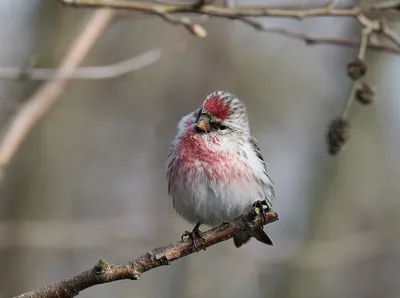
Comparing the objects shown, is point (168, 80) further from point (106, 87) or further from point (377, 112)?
point (377, 112)

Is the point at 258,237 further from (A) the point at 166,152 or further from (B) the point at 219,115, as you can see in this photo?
(A) the point at 166,152

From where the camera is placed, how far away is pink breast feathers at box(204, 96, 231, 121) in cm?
384

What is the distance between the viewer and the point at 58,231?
21.5ft

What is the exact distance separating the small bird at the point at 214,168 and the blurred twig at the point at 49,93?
2.86ft

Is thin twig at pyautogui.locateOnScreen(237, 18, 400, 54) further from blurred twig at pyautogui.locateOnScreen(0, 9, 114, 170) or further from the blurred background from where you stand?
the blurred background

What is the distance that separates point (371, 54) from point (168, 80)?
3.55m

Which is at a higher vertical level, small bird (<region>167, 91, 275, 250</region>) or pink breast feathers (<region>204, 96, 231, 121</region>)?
pink breast feathers (<region>204, 96, 231, 121</region>)

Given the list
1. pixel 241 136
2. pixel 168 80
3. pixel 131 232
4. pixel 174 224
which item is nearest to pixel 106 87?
pixel 168 80

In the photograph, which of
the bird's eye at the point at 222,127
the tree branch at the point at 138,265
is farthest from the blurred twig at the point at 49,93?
the tree branch at the point at 138,265

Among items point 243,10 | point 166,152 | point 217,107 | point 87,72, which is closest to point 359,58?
point 243,10

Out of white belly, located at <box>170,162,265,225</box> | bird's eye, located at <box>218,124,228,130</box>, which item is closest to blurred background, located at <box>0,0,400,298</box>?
white belly, located at <box>170,162,265,225</box>

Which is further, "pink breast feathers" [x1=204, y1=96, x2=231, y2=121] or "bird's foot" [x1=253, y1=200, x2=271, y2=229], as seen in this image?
"pink breast feathers" [x1=204, y1=96, x2=231, y2=121]

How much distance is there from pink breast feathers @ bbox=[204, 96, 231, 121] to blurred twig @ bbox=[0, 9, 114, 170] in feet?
3.30

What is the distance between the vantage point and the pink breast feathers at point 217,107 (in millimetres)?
3838
